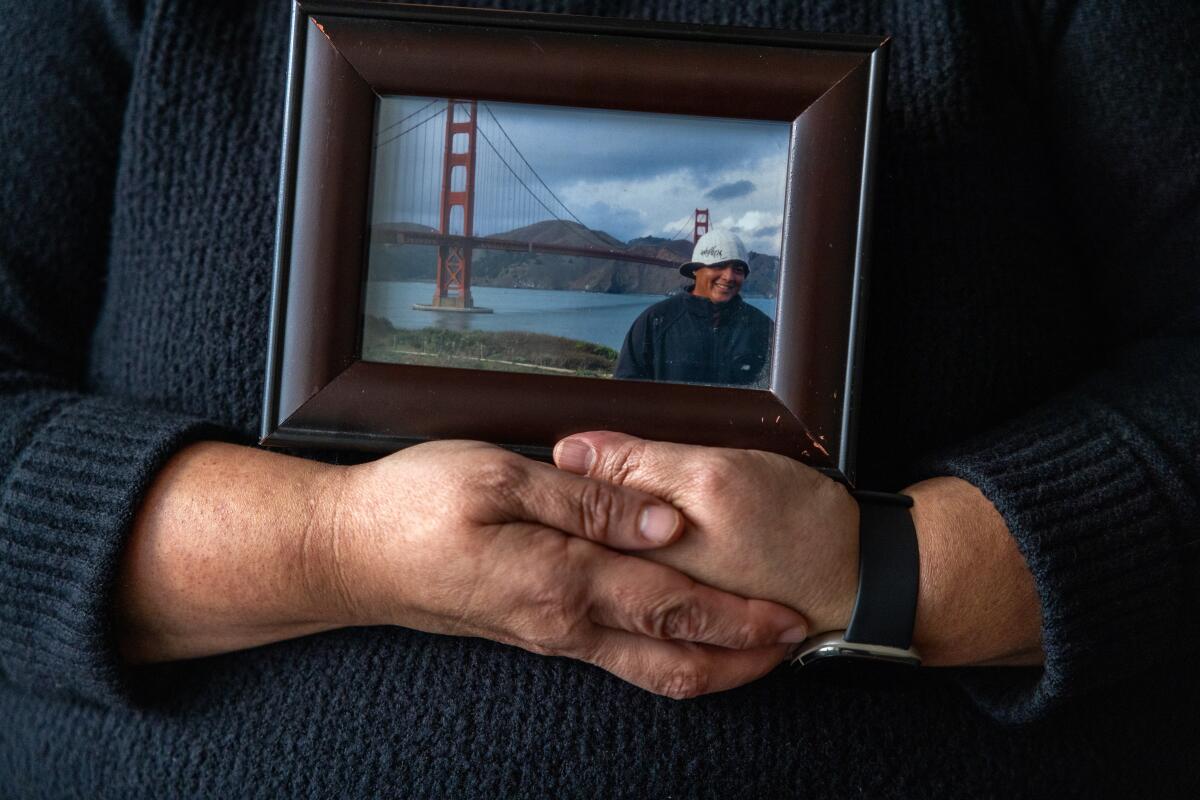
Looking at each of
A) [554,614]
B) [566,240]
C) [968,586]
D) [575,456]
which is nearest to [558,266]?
[566,240]

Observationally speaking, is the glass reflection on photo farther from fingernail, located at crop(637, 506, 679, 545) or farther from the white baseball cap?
fingernail, located at crop(637, 506, 679, 545)

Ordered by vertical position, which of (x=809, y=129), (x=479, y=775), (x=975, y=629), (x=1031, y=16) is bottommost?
(x=479, y=775)

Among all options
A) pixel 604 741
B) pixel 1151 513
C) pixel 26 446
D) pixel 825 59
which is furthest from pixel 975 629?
pixel 26 446

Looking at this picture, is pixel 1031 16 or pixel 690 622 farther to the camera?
pixel 1031 16

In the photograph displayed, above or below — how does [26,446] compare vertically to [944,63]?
below

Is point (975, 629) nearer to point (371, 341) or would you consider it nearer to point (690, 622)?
point (690, 622)

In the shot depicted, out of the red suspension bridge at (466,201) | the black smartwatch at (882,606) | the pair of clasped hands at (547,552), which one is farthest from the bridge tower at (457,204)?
the black smartwatch at (882,606)

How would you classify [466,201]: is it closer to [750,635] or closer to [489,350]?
[489,350]

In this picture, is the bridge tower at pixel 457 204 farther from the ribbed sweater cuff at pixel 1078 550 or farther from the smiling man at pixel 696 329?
the ribbed sweater cuff at pixel 1078 550
